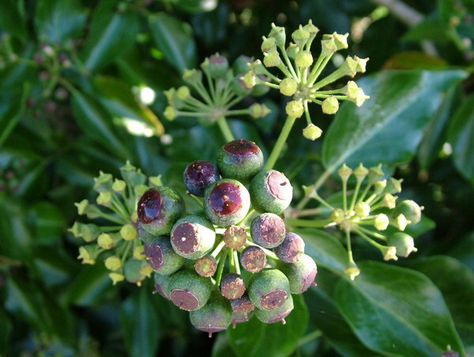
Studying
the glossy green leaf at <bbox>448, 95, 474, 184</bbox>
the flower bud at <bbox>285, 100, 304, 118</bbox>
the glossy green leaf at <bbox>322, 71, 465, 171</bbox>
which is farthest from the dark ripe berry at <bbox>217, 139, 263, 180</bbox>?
the glossy green leaf at <bbox>448, 95, 474, 184</bbox>

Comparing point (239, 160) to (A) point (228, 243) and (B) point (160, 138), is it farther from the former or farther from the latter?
(B) point (160, 138)

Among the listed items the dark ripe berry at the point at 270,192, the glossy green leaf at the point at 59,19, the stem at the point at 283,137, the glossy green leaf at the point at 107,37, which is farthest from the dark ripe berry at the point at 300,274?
the glossy green leaf at the point at 59,19

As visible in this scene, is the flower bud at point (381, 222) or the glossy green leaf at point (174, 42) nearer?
the flower bud at point (381, 222)

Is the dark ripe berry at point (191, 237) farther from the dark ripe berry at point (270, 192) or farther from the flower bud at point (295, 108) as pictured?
the flower bud at point (295, 108)

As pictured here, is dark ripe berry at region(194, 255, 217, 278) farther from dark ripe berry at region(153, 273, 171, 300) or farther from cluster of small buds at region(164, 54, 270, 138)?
cluster of small buds at region(164, 54, 270, 138)

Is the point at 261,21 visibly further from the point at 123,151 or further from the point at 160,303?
the point at 160,303

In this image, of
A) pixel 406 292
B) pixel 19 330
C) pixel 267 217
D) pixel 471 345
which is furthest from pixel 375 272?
pixel 19 330
